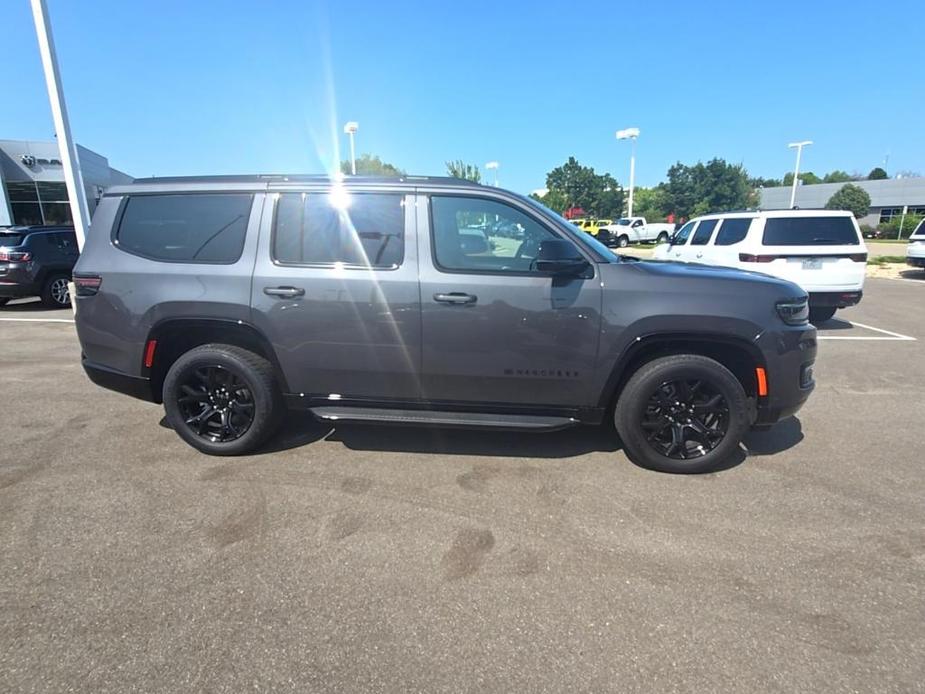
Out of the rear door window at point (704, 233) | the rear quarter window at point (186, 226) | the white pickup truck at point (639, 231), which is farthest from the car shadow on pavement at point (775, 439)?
the white pickup truck at point (639, 231)

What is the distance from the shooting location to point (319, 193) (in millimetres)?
3629

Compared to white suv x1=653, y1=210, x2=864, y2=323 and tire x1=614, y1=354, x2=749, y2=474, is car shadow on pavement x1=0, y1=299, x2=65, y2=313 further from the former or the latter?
white suv x1=653, y1=210, x2=864, y2=323

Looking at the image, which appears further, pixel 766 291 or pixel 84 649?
pixel 766 291

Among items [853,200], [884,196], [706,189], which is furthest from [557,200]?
[884,196]

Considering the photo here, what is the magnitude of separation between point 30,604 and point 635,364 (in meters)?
3.55

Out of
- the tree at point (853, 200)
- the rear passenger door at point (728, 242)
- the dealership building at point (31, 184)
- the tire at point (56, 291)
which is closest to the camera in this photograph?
the rear passenger door at point (728, 242)

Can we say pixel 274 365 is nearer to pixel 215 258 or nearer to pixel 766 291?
pixel 215 258

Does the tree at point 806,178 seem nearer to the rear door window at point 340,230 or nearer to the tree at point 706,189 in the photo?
the tree at point 706,189

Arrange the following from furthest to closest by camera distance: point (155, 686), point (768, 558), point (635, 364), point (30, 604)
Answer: point (635, 364), point (768, 558), point (30, 604), point (155, 686)

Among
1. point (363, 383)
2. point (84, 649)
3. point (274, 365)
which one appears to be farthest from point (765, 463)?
point (84, 649)

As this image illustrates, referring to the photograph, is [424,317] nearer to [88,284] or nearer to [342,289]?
[342,289]

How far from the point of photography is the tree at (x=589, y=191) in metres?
79.5

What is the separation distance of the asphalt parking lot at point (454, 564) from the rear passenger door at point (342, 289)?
2.39 ft

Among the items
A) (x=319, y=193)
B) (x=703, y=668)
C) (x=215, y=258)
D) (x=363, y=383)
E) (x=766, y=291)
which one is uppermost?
(x=319, y=193)
